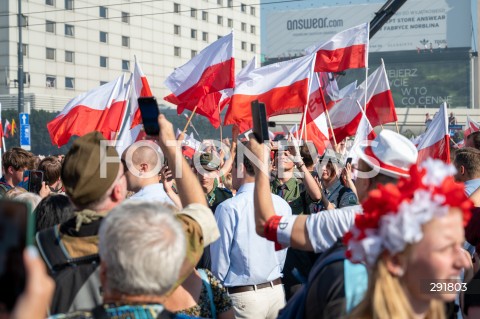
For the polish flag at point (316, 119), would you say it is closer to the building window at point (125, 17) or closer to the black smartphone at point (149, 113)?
the black smartphone at point (149, 113)

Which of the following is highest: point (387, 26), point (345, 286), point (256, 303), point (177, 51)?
point (387, 26)

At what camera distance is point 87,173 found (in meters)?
3.10

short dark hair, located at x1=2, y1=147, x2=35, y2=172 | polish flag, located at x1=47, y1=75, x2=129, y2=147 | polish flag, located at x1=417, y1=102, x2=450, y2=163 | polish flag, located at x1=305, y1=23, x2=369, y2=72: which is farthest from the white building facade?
polish flag, located at x1=417, y1=102, x2=450, y2=163

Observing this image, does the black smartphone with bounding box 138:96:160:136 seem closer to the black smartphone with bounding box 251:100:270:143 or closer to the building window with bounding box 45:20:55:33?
the black smartphone with bounding box 251:100:270:143

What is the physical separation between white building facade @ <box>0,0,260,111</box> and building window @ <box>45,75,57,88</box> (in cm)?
9

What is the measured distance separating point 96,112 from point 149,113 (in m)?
7.36

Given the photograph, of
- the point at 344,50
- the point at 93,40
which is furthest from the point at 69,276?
the point at 93,40

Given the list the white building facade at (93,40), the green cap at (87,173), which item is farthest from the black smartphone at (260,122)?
the white building facade at (93,40)

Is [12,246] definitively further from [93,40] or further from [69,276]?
[93,40]

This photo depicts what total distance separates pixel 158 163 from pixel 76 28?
6529 centimetres

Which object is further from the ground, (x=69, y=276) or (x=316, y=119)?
(x=316, y=119)

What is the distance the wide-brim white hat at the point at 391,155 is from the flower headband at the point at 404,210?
61 centimetres

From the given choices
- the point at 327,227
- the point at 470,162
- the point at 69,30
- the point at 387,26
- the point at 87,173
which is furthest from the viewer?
the point at 387,26

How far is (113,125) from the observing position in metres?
10.4
